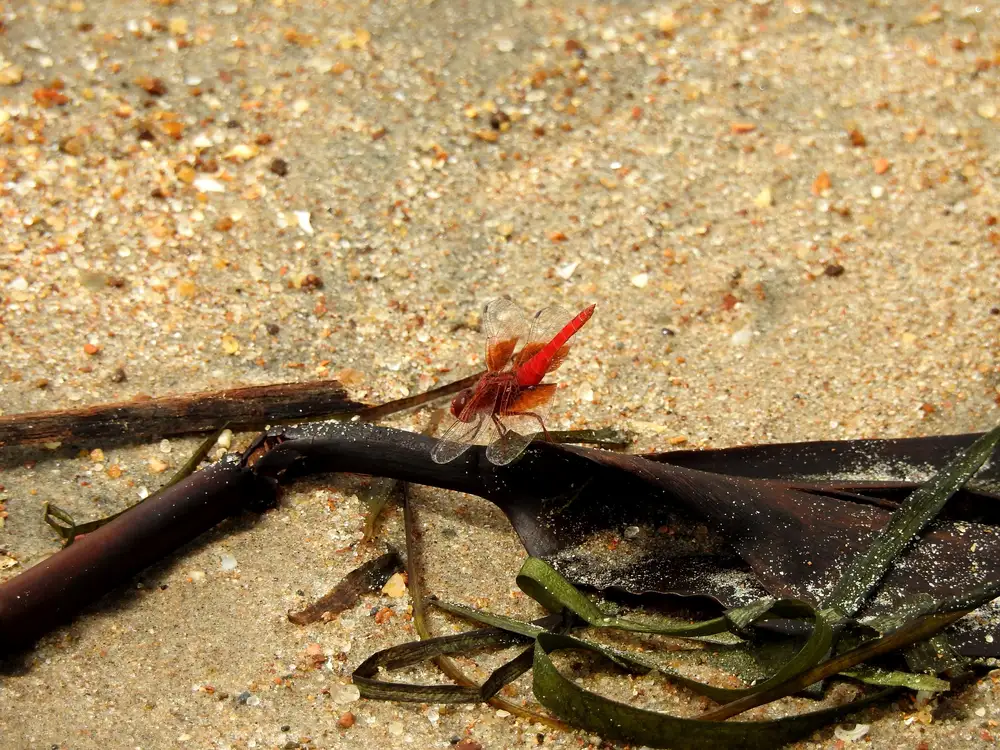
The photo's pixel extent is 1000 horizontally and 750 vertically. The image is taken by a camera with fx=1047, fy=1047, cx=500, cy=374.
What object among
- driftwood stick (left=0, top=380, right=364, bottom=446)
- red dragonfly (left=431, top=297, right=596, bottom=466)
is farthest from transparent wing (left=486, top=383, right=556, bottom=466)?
driftwood stick (left=0, top=380, right=364, bottom=446)

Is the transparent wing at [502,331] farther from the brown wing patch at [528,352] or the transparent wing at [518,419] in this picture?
the transparent wing at [518,419]

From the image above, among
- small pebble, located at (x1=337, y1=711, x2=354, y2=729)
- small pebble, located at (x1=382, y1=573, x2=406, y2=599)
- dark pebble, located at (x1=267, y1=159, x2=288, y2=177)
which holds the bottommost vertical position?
small pebble, located at (x1=337, y1=711, x2=354, y2=729)

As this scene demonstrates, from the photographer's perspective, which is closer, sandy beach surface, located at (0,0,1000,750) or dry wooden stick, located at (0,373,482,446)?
sandy beach surface, located at (0,0,1000,750)

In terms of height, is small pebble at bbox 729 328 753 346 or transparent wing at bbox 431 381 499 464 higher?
small pebble at bbox 729 328 753 346

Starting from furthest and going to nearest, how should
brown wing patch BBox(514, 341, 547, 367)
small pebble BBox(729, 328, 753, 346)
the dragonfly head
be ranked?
small pebble BBox(729, 328, 753, 346)
brown wing patch BBox(514, 341, 547, 367)
the dragonfly head

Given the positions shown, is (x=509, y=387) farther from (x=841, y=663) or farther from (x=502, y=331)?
(x=841, y=663)

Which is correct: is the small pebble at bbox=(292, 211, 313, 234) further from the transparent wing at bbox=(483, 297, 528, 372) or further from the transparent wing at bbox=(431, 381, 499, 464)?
the transparent wing at bbox=(431, 381, 499, 464)

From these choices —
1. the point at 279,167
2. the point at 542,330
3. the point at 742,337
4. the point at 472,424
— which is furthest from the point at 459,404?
the point at 279,167
